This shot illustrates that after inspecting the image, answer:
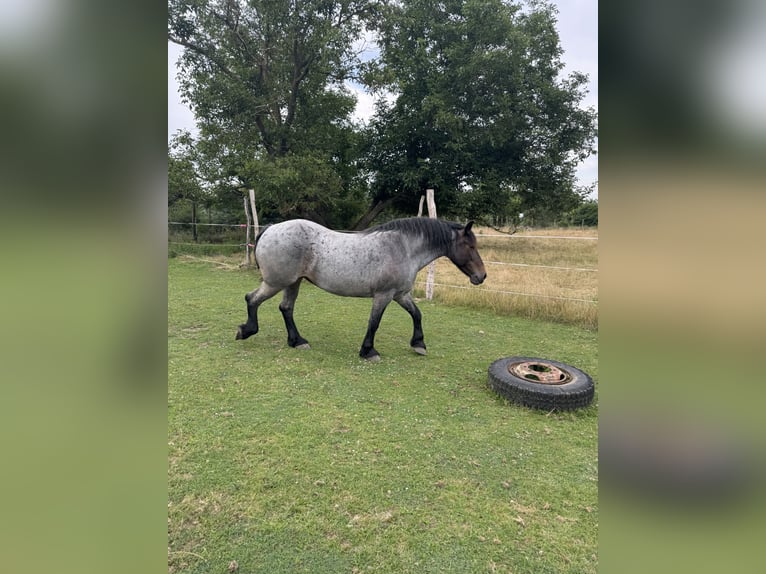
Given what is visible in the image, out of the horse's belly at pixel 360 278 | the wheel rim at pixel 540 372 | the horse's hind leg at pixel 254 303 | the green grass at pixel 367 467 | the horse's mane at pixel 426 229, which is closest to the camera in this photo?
the green grass at pixel 367 467

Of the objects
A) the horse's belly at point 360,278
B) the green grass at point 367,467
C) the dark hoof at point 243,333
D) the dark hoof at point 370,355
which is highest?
the horse's belly at point 360,278

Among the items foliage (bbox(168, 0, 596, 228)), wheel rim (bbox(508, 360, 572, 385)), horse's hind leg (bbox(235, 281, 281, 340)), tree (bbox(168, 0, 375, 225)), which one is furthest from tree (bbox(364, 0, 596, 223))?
wheel rim (bbox(508, 360, 572, 385))

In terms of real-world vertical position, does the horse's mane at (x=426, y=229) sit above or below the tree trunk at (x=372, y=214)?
below

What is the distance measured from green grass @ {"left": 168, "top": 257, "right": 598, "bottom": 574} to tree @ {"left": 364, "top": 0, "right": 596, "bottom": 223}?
9420mm

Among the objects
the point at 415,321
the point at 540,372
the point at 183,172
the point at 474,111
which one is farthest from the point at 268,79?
the point at 540,372

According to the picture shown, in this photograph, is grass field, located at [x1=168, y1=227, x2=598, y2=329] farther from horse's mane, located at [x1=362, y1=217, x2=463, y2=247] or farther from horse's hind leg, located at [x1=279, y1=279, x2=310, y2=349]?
horse's hind leg, located at [x1=279, y1=279, x2=310, y2=349]

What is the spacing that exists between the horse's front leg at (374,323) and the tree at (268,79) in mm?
5890

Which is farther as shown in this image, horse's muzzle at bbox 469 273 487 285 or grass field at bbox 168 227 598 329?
grass field at bbox 168 227 598 329

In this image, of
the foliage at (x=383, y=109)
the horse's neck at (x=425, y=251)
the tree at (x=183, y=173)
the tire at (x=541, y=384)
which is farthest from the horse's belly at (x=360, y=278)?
the tree at (x=183, y=173)

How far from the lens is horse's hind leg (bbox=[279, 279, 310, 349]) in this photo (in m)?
3.85

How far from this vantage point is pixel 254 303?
3.81m

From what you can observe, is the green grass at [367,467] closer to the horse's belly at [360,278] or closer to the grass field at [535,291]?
the horse's belly at [360,278]

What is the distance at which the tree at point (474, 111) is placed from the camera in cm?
1141
